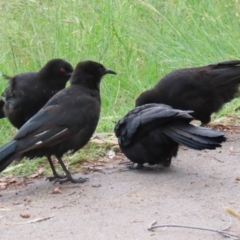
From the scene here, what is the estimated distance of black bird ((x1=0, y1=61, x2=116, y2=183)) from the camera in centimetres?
556

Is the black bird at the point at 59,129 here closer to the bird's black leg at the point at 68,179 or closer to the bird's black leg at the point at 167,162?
the bird's black leg at the point at 68,179

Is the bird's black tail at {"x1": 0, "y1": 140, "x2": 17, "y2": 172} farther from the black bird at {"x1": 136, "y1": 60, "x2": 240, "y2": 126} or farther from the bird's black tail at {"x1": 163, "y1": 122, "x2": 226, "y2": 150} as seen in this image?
the black bird at {"x1": 136, "y1": 60, "x2": 240, "y2": 126}

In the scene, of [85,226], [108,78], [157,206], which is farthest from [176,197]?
[108,78]

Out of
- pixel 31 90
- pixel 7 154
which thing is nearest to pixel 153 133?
pixel 7 154

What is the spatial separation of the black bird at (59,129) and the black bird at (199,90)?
1.59 meters

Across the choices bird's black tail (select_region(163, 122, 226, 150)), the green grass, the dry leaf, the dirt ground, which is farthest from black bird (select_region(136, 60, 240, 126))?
the dry leaf

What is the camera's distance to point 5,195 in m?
5.59

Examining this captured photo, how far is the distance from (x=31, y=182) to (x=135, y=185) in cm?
89

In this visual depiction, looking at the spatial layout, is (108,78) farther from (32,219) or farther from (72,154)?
(32,219)

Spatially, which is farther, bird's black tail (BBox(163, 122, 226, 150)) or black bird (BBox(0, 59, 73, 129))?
black bird (BBox(0, 59, 73, 129))

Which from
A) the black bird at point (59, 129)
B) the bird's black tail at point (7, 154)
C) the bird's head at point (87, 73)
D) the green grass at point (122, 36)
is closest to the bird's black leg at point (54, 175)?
the black bird at point (59, 129)

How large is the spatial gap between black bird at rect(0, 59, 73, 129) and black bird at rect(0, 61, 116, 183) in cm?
114

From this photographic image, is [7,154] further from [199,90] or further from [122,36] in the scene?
[122,36]

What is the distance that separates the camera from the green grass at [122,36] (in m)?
9.19
